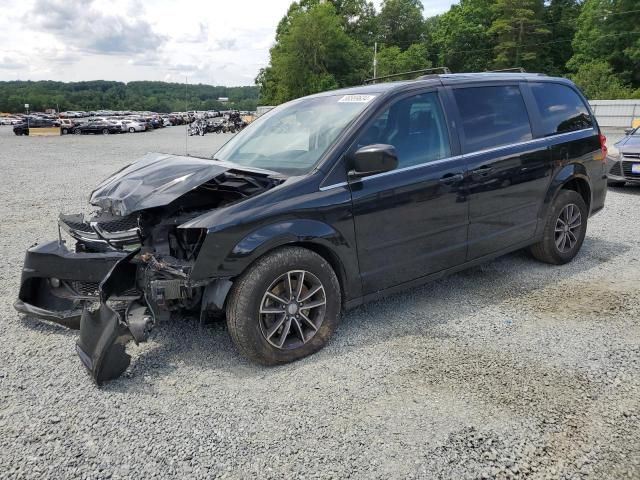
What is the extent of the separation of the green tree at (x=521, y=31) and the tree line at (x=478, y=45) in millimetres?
123

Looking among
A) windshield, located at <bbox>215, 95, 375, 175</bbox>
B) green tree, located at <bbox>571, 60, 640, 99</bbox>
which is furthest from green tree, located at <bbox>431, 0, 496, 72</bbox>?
windshield, located at <bbox>215, 95, 375, 175</bbox>

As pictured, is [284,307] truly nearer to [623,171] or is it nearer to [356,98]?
[356,98]

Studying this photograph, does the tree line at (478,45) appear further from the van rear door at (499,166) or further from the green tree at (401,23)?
the van rear door at (499,166)

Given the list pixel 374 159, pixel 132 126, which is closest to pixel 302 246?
pixel 374 159

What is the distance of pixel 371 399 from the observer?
10.1 feet

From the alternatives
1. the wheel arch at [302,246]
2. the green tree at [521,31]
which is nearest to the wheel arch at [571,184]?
the wheel arch at [302,246]

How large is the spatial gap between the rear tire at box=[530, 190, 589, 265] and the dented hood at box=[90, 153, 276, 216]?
3079 mm

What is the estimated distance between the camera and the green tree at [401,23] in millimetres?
88812

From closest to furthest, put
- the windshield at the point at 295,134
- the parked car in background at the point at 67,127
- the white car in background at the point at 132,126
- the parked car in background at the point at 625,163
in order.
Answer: the windshield at the point at 295,134
the parked car in background at the point at 625,163
the parked car in background at the point at 67,127
the white car in background at the point at 132,126

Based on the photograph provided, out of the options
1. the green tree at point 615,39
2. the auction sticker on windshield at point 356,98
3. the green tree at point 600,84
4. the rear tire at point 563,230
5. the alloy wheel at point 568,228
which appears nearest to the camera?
the auction sticker on windshield at point 356,98

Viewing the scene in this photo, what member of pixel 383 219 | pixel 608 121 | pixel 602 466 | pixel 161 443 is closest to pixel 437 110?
pixel 383 219

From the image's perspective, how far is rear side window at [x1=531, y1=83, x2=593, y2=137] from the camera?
16.6 ft

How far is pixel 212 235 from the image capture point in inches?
125

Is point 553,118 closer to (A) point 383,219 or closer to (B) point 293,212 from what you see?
(A) point 383,219
